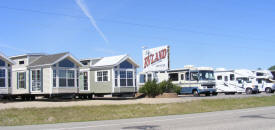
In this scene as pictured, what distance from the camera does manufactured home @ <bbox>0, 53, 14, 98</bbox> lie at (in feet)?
82.0

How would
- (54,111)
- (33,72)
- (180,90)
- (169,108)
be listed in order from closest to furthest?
(54,111) → (169,108) → (33,72) → (180,90)

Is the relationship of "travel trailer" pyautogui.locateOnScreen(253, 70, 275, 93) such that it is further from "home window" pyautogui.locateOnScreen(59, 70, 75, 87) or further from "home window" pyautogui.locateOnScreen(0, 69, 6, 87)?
"home window" pyautogui.locateOnScreen(0, 69, 6, 87)

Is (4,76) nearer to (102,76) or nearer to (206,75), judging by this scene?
(102,76)

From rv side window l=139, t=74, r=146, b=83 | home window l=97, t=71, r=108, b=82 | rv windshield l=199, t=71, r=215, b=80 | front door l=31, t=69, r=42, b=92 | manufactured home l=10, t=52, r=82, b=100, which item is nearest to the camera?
manufactured home l=10, t=52, r=82, b=100

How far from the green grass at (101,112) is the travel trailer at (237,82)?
12662mm

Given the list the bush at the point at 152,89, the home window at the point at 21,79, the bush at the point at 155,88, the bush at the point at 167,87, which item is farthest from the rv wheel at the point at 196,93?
the home window at the point at 21,79

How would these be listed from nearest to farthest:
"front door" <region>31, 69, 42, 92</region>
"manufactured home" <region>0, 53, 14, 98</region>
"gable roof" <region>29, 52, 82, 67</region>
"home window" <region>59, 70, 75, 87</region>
→ "manufactured home" <region>0, 53, 14, 98</region>
"gable roof" <region>29, 52, 82, 67</region>
"home window" <region>59, 70, 75, 87</region>
"front door" <region>31, 69, 42, 92</region>

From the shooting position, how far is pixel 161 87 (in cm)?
2956

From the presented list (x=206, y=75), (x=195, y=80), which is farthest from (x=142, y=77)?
(x=206, y=75)

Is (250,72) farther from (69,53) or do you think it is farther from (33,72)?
(33,72)

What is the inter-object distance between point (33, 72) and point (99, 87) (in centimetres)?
574

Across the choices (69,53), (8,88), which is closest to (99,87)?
(69,53)

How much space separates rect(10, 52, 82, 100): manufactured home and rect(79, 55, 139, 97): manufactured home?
2636mm

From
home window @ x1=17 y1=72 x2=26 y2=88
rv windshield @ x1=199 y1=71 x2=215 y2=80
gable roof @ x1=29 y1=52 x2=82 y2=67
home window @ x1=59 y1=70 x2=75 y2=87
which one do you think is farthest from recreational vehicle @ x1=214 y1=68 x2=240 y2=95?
home window @ x1=17 y1=72 x2=26 y2=88
